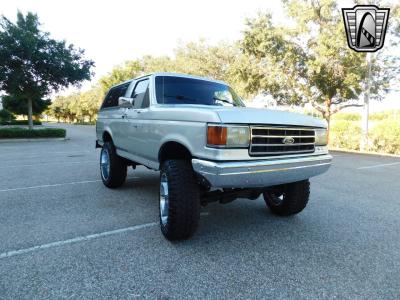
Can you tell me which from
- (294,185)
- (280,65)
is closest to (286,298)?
(294,185)

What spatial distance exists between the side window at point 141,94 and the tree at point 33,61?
18.1m

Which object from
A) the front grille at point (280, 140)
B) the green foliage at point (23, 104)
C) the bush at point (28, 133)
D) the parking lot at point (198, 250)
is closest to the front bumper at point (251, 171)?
the front grille at point (280, 140)

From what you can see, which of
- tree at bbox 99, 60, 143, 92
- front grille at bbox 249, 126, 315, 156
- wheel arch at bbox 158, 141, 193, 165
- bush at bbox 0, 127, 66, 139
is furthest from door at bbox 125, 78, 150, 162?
tree at bbox 99, 60, 143, 92

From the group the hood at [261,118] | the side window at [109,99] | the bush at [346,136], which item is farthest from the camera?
the bush at [346,136]

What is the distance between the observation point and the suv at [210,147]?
2812 millimetres

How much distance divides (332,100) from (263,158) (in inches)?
696

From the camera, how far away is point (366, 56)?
1619cm

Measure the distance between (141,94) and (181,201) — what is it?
2170 mm

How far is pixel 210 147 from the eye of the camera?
2.81 meters

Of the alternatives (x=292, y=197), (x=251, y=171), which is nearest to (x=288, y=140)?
(x=251, y=171)

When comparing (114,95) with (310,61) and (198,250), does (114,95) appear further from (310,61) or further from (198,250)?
(310,61)

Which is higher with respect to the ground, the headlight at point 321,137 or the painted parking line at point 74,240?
the headlight at point 321,137

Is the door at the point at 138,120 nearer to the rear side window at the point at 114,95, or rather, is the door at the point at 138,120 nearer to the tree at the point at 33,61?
the rear side window at the point at 114,95

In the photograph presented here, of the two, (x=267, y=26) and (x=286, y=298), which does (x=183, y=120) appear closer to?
(x=286, y=298)
